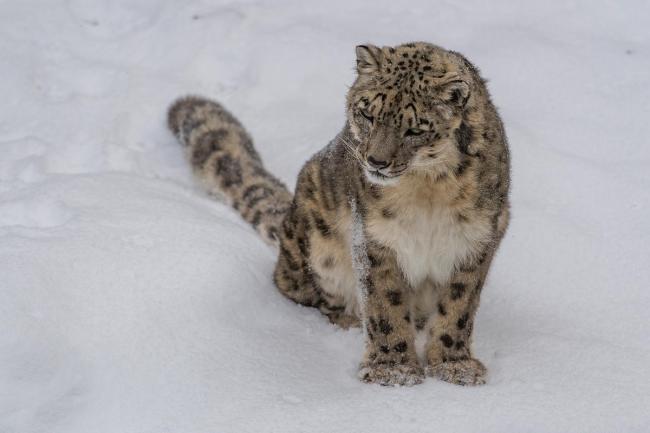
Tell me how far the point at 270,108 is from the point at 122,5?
1966 millimetres

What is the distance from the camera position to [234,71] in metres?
8.17

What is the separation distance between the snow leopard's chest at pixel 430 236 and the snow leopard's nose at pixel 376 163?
0.47m

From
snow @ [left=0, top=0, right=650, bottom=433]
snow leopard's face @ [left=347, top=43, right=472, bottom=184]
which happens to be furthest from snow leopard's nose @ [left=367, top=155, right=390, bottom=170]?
snow @ [left=0, top=0, right=650, bottom=433]

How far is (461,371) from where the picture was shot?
16.2ft

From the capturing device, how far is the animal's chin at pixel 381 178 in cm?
448

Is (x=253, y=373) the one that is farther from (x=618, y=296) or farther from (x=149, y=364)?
(x=618, y=296)

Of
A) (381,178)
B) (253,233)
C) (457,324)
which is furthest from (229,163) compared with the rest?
(381,178)

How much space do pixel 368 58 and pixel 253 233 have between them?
2062 millimetres

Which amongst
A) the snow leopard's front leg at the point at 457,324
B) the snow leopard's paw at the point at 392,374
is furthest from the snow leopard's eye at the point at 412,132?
the snow leopard's paw at the point at 392,374

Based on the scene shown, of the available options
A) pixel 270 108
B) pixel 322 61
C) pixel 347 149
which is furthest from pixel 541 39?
pixel 347 149

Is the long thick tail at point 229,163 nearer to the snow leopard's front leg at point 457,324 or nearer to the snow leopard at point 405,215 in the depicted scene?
the snow leopard at point 405,215

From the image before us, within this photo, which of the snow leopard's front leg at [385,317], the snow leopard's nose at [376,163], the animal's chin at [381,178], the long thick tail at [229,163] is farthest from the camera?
the long thick tail at [229,163]

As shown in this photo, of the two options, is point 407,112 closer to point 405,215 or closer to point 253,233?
point 405,215

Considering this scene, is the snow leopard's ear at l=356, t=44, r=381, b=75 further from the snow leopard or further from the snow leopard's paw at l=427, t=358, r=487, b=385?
the snow leopard's paw at l=427, t=358, r=487, b=385
